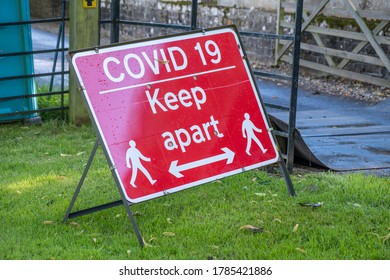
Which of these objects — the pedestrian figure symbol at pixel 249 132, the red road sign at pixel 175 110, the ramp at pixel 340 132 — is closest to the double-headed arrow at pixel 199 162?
the red road sign at pixel 175 110

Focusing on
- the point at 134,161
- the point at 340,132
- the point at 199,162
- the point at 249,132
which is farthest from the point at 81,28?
the point at 134,161

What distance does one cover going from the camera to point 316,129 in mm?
9781

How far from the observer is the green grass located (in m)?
5.54

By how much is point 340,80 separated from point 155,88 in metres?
9.24

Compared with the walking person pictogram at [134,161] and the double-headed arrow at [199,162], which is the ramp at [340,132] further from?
the walking person pictogram at [134,161]

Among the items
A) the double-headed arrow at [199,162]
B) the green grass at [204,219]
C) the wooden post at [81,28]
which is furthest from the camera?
the wooden post at [81,28]

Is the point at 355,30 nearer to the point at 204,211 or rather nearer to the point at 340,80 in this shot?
the point at 340,80

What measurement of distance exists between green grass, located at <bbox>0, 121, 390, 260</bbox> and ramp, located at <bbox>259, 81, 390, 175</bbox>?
21.0 inches

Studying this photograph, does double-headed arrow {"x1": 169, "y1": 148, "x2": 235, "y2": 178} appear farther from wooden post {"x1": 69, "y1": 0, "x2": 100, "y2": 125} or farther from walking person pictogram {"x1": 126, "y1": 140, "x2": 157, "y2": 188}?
wooden post {"x1": 69, "y1": 0, "x2": 100, "y2": 125}

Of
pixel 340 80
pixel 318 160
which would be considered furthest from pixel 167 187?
pixel 340 80

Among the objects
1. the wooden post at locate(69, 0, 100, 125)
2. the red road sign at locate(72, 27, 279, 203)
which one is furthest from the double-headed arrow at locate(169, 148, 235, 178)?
the wooden post at locate(69, 0, 100, 125)

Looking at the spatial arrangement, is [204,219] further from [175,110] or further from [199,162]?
[175,110]

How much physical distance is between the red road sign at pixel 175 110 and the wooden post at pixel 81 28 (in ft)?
11.2

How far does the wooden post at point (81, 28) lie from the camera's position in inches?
378
